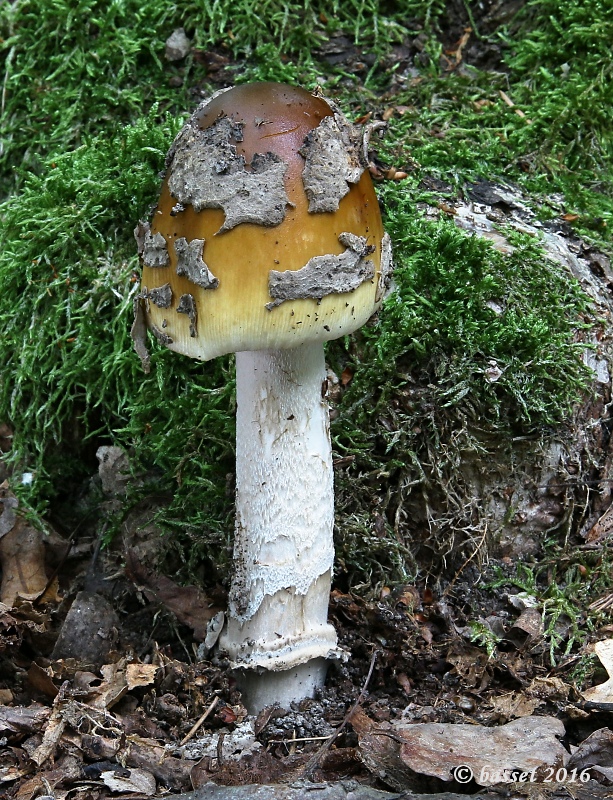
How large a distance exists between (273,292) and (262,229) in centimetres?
21

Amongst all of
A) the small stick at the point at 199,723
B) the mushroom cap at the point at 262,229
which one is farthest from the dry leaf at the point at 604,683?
the mushroom cap at the point at 262,229

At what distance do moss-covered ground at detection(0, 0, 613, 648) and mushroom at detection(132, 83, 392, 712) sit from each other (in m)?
0.63

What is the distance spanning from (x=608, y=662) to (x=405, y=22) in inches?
152

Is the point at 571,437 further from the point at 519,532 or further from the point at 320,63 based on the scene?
the point at 320,63

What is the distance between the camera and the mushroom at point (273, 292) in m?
2.38

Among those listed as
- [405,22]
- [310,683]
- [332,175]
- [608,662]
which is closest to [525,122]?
[405,22]

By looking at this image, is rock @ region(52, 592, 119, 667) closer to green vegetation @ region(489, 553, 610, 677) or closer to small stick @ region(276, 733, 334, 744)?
small stick @ region(276, 733, 334, 744)

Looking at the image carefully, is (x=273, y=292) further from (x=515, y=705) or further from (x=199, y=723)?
(x=515, y=705)

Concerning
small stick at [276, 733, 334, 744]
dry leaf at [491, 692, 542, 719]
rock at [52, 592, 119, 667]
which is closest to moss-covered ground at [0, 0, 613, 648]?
rock at [52, 592, 119, 667]

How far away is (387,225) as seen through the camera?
377 centimetres

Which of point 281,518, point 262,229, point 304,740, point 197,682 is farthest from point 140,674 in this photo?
point 262,229

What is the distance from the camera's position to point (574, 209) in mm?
4109

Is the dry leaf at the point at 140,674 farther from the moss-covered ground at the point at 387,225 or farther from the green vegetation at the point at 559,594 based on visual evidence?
the green vegetation at the point at 559,594

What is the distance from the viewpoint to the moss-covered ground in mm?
3605
